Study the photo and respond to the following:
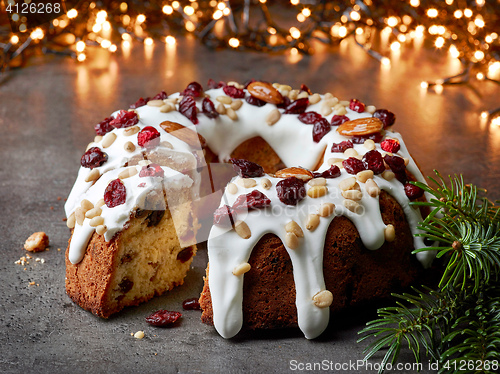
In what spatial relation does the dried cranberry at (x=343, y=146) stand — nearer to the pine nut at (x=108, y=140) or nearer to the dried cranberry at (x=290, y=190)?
the dried cranberry at (x=290, y=190)

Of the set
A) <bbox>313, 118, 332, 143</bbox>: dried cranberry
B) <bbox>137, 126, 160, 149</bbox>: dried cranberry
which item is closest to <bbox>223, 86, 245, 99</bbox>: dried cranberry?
<bbox>313, 118, 332, 143</bbox>: dried cranberry

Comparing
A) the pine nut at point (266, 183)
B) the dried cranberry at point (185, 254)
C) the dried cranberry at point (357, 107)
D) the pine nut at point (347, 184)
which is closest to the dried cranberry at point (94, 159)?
the dried cranberry at point (185, 254)

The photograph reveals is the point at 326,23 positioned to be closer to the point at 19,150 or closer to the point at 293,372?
the point at 19,150

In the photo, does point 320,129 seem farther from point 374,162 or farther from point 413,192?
point 413,192

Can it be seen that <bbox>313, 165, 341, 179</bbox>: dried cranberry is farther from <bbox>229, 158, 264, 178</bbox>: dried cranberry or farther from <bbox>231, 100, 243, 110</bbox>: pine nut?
<bbox>231, 100, 243, 110</bbox>: pine nut

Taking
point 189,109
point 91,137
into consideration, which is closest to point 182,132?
point 189,109
